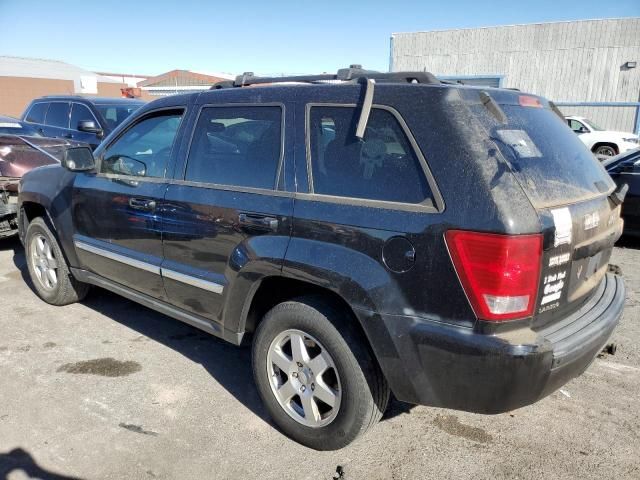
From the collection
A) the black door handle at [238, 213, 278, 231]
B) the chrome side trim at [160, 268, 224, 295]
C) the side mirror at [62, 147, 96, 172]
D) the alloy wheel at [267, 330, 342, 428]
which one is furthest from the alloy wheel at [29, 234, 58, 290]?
the alloy wheel at [267, 330, 342, 428]

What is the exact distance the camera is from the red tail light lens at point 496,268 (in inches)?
79.9

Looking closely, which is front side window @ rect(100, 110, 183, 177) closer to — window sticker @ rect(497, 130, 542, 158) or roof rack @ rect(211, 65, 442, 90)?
roof rack @ rect(211, 65, 442, 90)

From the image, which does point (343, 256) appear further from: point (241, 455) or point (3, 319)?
point (3, 319)

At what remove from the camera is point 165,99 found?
3.51m

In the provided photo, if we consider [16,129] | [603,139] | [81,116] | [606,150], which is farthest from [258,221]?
[606,150]

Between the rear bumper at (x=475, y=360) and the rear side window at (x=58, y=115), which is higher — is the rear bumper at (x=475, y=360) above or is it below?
below

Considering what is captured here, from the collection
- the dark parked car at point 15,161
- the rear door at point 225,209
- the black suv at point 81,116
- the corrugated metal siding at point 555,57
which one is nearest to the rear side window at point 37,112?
the black suv at point 81,116

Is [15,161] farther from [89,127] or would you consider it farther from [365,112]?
[365,112]

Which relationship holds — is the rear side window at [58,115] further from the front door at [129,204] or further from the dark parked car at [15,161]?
the front door at [129,204]

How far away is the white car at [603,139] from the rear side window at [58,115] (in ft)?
49.6

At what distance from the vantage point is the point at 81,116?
880cm

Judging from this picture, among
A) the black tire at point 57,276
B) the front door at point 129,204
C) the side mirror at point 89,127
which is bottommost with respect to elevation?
the black tire at point 57,276

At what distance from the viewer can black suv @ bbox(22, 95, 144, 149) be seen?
330 inches

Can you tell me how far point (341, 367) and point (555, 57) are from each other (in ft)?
96.5
